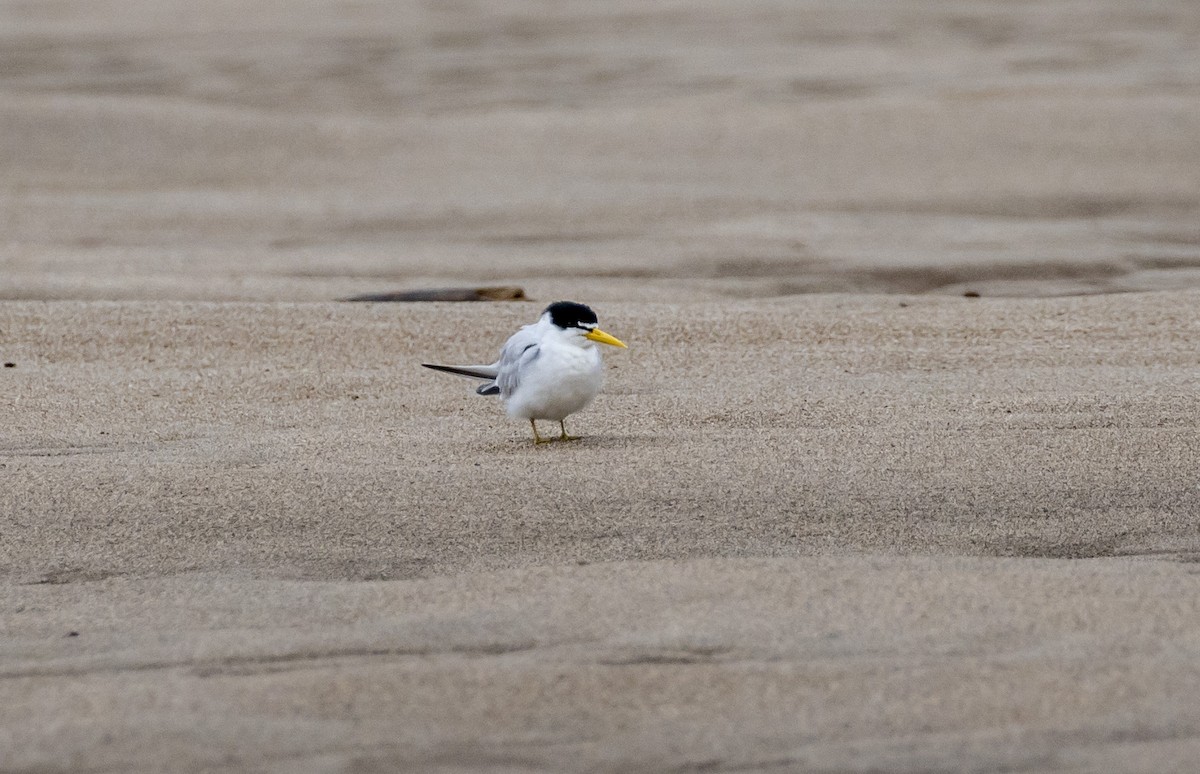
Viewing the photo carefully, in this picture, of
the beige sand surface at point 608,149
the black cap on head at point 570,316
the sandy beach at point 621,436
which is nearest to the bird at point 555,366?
the black cap on head at point 570,316

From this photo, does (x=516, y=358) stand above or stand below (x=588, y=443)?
above

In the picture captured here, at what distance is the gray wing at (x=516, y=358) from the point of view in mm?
4402

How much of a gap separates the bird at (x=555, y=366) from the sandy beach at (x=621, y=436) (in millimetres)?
132

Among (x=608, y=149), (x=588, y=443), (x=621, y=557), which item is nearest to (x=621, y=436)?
(x=588, y=443)

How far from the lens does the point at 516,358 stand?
4465mm

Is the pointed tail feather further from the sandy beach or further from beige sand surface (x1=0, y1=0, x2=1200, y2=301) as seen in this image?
beige sand surface (x1=0, y1=0, x2=1200, y2=301)

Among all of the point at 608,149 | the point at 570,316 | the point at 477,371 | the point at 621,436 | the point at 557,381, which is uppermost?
the point at 570,316

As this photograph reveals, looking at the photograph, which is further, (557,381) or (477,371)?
(477,371)

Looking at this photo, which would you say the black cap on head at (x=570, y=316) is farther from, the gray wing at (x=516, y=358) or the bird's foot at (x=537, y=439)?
the bird's foot at (x=537, y=439)

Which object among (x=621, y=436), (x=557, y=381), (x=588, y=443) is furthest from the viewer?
(x=621, y=436)

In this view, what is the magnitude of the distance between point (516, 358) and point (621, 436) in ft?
1.19

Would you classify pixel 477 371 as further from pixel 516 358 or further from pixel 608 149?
pixel 608 149

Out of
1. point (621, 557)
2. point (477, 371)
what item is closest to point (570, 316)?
point (477, 371)

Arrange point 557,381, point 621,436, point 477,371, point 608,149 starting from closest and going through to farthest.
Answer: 1. point 557,381
2. point 621,436
3. point 477,371
4. point 608,149
